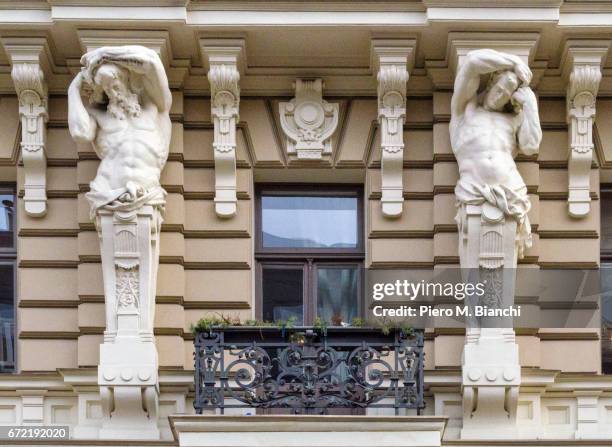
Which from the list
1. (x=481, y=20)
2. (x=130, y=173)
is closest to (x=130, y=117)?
(x=130, y=173)

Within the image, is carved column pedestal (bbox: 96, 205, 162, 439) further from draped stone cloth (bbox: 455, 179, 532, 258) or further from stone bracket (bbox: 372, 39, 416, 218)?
draped stone cloth (bbox: 455, 179, 532, 258)

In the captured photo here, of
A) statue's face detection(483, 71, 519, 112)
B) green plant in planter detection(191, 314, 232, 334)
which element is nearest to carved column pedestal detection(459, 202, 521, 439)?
statue's face detection(483, 71, 519, 112)

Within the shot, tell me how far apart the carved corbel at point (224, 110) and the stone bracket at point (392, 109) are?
1238 mm

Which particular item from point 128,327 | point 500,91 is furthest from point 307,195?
point 128,327

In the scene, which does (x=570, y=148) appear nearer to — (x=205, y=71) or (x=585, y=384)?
(x=585, y=384)

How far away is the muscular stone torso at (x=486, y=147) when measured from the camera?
58.4 feet

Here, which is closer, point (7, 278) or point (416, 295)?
point (416, 295)

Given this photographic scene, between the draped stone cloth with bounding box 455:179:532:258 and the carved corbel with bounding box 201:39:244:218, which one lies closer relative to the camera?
the draped stone cloth with bounding box 455:179:532:258

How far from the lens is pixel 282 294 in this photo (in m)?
18.8

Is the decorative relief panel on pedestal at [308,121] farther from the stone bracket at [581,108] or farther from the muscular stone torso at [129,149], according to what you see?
the stone bracket at [581,108]

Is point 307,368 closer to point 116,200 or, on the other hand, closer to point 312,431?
point 312,431

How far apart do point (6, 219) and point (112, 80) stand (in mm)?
1999

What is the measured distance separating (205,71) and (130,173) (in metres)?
1.36

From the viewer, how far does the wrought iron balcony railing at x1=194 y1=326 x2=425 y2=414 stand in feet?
56.9
